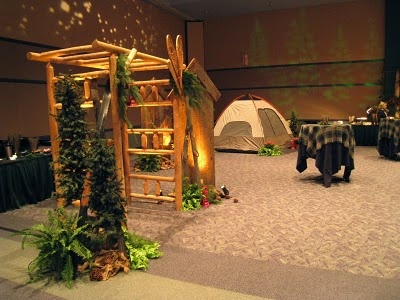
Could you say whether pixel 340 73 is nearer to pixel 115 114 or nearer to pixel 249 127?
pixel 249 127

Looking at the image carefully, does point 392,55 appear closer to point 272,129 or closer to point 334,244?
point 272,129

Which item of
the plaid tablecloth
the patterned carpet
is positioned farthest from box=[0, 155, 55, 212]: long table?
the plaid tablecloth

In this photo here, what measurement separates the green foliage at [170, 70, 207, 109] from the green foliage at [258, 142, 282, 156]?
13.2ft

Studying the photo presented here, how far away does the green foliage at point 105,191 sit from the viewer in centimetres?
251

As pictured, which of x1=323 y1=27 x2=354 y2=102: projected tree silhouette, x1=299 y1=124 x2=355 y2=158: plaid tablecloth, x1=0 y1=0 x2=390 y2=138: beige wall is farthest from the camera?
x1=323 y1=27 x2=354 y2=102: projected tree silhouette

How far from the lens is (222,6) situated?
10.0 metres

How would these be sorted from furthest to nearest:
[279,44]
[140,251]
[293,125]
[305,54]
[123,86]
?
1. [279,44]
2. [305,54]
3. [293,125]
4. [123,86]
5. [140,251]

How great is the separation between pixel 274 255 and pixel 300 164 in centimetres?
281

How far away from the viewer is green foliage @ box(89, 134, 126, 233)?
2.51m

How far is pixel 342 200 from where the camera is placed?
4.27 m

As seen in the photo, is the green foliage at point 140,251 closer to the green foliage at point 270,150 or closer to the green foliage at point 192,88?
the green foliage at point 192,88

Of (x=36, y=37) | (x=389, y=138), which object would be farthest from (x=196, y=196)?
(x=389, y=138)

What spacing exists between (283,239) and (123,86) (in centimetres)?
201

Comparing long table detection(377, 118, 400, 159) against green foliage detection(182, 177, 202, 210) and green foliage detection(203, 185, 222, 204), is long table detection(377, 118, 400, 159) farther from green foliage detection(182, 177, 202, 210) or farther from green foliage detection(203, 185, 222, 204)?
green foliage detection(182, 177, 202, 210)
